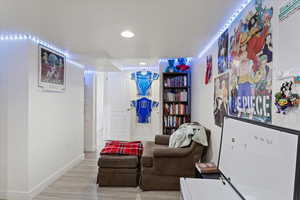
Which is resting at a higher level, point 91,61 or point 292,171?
point 91,61

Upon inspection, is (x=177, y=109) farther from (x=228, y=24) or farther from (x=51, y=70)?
(x=51, y=70)

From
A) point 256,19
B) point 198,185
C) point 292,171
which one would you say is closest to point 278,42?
point 256,19

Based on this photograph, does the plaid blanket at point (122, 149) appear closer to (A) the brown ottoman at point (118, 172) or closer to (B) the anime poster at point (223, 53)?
(A) the brown ottoman at point (118, 172)

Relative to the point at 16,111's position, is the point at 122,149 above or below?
below

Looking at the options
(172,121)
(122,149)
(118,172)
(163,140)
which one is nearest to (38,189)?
(118,172)

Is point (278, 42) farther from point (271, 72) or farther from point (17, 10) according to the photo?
point (17, 10)

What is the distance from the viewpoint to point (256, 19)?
1.43 metres

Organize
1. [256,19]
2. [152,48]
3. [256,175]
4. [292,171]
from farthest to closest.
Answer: [152,48], [256,19], [256,175], [292,171]

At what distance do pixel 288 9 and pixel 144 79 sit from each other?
187 inches

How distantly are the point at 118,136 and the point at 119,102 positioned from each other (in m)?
1.10

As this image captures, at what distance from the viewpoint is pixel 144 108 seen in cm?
575

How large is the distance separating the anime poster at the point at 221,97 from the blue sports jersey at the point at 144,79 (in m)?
3.39

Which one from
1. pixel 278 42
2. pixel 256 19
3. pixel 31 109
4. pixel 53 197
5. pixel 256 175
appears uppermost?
pixel 256 19

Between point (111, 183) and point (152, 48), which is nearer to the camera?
point (111, 183)
